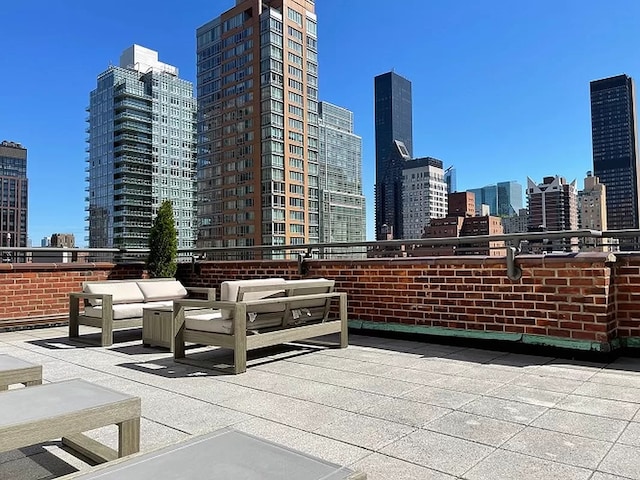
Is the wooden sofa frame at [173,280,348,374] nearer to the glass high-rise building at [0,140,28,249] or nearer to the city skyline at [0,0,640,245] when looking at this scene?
the city skyline at [0,0,640,245]

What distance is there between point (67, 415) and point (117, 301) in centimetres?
413

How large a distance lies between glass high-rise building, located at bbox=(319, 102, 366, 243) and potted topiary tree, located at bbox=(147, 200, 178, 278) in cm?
8031

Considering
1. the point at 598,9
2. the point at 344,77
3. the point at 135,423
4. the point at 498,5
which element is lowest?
the point at 135,423

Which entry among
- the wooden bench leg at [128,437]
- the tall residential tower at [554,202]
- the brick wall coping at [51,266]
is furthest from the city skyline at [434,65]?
the wooden bench leg at [128,437]

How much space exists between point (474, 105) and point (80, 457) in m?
63.6

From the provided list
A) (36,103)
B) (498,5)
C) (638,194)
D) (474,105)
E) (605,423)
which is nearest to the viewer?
(605,423)

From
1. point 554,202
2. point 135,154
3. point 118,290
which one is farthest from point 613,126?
point 118,290

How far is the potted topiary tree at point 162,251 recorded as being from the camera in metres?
7.58

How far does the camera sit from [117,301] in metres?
5.51

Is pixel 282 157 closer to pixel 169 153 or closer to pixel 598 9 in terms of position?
pixel 169 153

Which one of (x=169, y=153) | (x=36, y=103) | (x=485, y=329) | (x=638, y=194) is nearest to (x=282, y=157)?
(x=169, y=153)

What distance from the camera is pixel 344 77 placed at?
45.3 meters

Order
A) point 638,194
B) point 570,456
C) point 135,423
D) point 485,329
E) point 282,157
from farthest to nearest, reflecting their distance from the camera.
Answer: point 282,157
point 638,194
point 485,329
point 570,456
point 135,423

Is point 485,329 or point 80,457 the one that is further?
point 485,329
